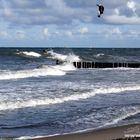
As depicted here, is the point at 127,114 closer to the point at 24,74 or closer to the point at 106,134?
the point at 106,134

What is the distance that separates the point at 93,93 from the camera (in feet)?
95.0

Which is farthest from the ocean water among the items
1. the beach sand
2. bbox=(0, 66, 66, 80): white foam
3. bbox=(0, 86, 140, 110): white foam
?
bbox=(0, 66, 66, 80): white foam

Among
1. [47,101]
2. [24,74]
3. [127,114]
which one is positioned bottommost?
[127,114]

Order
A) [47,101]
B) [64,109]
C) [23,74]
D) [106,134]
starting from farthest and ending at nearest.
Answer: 1. [23,74]
2. [47,101]
3. [64,109]
4. [106,134]

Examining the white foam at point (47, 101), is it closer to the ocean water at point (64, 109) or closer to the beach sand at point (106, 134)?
the ocean water at point (64, 109)

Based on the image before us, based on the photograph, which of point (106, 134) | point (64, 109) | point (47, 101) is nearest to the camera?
point (106, 134)

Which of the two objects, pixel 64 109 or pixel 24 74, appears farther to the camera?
pixel 24 74

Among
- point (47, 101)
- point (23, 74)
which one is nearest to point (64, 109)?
point (47, 101)

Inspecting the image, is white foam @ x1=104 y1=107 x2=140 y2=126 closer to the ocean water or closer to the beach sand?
the ocean water

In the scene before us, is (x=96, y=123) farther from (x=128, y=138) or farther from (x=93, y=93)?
(x=93, y=93)

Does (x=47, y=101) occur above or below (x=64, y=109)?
above

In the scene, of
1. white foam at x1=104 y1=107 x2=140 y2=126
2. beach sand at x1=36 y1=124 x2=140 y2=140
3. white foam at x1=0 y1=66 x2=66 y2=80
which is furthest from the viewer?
white foam at x1=0 y1=66 x2=66 y2=80

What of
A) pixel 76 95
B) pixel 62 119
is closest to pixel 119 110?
pixel 62 119

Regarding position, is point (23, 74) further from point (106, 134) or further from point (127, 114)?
point (106, 134)
